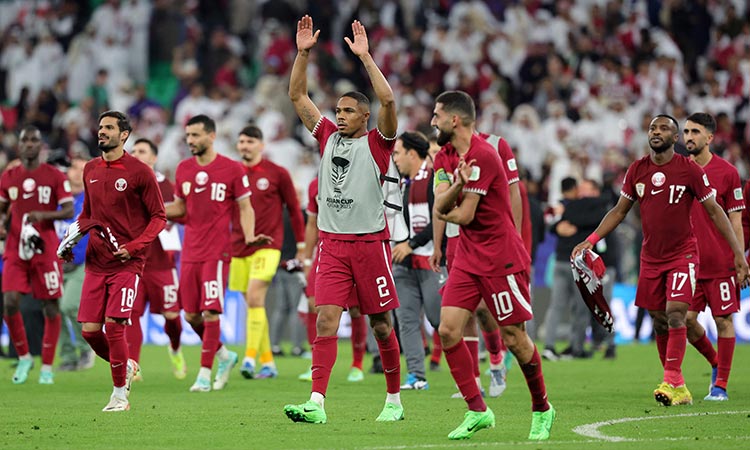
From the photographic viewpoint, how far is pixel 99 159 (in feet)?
41.4

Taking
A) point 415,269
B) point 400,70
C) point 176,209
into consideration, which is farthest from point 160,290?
point 400,70

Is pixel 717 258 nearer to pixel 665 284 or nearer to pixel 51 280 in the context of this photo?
pixel 665 284

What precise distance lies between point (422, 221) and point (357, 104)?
4014 millimetres

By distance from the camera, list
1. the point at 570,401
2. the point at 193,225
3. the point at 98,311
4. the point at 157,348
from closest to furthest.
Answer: the point at 98,311 < the point at 570,401 < the point at 193,225 < the point at 157,348

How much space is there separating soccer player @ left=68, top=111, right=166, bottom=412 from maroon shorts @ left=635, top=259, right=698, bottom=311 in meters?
4.60

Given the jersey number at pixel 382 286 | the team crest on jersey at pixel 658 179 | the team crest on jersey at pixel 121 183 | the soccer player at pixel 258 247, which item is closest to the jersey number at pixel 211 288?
the soccer player at pixel 258 247

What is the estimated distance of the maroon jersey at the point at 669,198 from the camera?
1250 centimetres

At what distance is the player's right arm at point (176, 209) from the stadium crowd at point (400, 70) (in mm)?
12256

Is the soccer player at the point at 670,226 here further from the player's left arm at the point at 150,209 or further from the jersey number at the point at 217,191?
the jersey number at the point at 217,191

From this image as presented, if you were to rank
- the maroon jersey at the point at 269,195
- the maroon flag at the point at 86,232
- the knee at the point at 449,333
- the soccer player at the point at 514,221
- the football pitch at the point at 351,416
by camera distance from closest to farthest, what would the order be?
the football pitch at the point at 351,416
the knee at the point at 449,333
the soccer player at the point at 514,221
the maroon flag at the point at 86,232
the maroon jersey at the point at 269,195

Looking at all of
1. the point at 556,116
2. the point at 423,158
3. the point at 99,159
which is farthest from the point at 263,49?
the point at 99,159

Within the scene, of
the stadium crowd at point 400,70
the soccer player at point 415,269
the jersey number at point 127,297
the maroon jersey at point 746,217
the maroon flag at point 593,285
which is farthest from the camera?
the stadium crowd at point 400,70

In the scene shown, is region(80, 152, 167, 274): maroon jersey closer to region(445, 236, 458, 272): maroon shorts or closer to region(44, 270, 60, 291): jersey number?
region(445, 236, 458, 272): maroon shorts

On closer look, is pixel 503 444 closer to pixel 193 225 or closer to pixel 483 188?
pixel 483 188
